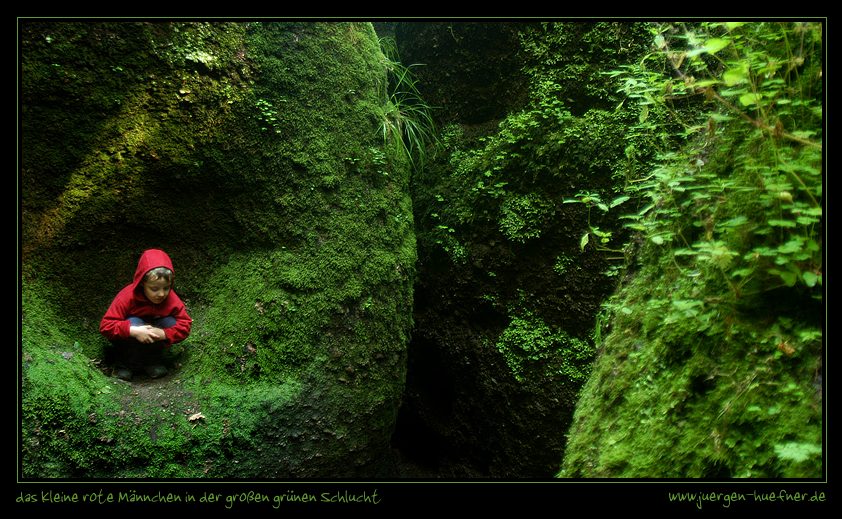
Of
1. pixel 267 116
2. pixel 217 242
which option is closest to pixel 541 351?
pixel 217 242

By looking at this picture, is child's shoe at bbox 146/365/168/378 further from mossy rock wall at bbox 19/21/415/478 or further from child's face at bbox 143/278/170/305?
child's face at bbox 143/278/170/305

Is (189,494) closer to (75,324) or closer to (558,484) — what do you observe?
(558,484)

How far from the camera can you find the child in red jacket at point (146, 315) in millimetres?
3615

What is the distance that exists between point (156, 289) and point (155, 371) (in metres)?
0.81

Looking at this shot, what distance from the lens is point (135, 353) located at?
3.97m

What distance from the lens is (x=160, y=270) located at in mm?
3668

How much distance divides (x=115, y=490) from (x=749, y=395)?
8.71 feet

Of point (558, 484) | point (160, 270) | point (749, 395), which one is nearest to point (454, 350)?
point (160, 270)

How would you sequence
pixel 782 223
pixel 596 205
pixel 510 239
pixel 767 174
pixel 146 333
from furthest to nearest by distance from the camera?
pixel 510 239 < pixel 596 205 < pixel 146 333 < pixel 767 174 < pixel 782 223

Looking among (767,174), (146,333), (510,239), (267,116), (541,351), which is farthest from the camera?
(510,239)

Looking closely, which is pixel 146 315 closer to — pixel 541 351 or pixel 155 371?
pixel 155 371

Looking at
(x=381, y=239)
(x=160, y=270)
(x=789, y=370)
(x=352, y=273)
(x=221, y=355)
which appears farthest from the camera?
(x=381, y=239)

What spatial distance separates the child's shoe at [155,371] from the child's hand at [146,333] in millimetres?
476

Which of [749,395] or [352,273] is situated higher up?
[352,273]
